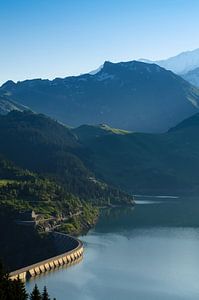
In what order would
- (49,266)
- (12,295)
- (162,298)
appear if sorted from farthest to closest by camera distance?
(49,266) < (162,298) < (12,295)

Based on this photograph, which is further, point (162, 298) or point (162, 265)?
point (162, 265)

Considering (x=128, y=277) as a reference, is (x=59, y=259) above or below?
above

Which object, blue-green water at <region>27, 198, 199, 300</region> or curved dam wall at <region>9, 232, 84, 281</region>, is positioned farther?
curved dam wall at <region>9, 232, 84, 281</region>

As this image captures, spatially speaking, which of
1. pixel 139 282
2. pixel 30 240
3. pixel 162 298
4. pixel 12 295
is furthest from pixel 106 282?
pixel 12 295

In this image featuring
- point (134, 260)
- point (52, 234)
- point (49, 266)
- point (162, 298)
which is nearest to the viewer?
point (162, 298)

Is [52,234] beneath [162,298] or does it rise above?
above

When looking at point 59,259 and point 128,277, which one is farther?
point 59,259

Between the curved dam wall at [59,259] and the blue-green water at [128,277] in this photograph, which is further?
the curved dam wall at [59,259]

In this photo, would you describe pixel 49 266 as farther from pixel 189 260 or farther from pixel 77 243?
pixel 189 260
